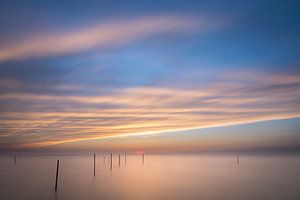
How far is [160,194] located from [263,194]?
13.7 m

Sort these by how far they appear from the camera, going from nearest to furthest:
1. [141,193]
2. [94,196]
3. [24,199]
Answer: [24,199]
[94,196]
[141,193]

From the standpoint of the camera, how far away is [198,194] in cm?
3562

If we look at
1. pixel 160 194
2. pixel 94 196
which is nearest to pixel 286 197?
pixel 160 194

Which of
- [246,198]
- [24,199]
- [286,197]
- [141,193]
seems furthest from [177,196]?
[24,199]

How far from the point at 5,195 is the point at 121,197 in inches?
605

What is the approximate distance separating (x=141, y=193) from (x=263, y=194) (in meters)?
16.3

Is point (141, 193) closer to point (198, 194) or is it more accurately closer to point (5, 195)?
point (198, 194)

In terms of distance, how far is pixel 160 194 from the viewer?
35.4 m

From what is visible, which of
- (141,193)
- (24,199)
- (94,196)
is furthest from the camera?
(141,193)

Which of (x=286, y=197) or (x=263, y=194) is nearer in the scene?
(x=286, y=197)

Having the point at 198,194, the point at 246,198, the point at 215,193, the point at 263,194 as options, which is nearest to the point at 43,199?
the point at 198,194

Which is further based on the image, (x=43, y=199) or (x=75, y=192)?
(x=75, y=192)

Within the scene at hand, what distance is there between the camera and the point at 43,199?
107ft

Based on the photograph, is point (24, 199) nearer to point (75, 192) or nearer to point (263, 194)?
point (75, 192)
